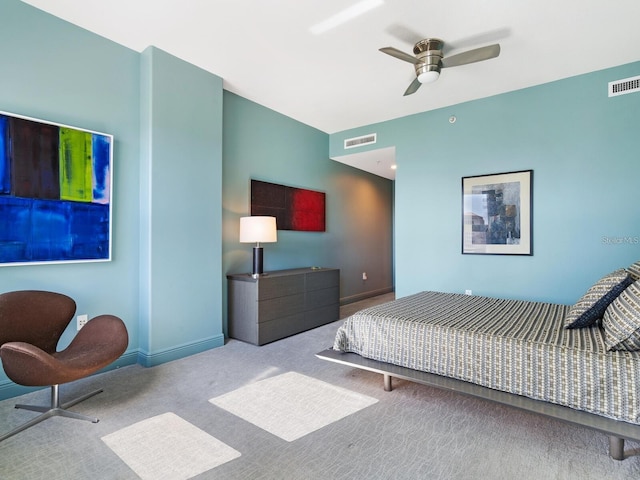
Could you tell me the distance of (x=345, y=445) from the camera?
1799 mm

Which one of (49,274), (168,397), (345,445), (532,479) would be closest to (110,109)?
(49,274)

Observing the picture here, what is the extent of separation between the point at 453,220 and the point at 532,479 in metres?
3.12

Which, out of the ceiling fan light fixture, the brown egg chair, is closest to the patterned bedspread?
the brown egg chair

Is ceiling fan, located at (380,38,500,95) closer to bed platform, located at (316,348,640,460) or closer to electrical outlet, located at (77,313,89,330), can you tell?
bed platform, located at (316,348,640,460)

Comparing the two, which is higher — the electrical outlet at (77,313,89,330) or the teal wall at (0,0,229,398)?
the teal wall at (0,0,229,398)

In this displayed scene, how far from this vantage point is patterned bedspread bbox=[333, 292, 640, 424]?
5.40ft

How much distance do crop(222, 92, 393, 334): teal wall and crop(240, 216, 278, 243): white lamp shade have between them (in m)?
A: 0.32

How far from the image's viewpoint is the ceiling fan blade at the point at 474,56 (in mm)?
2498

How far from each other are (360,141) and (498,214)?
2.28 meters

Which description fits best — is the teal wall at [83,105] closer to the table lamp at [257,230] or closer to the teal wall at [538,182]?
the table lamp at [257,230]

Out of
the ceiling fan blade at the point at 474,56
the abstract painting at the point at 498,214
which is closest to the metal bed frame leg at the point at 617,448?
the abstract painting at the point at 498,214

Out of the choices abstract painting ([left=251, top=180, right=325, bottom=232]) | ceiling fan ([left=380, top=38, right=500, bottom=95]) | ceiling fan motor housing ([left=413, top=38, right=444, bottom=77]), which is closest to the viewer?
ceiling fan ([left=380, top=38, right=500, bottom=95])

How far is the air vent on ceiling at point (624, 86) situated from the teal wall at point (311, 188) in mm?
3530

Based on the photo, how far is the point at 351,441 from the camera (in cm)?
183
